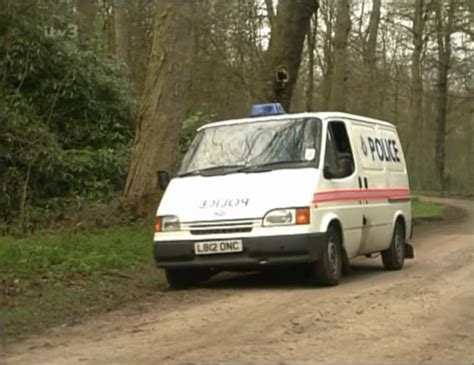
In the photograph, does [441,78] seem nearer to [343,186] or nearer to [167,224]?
[343,186]

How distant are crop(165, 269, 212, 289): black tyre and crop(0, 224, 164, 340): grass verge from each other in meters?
0.26

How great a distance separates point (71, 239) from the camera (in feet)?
47.1

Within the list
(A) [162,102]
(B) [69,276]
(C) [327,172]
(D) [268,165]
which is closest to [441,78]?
(A) [162,102]

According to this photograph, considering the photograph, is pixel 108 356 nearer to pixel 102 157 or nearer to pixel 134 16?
pixel 102 157

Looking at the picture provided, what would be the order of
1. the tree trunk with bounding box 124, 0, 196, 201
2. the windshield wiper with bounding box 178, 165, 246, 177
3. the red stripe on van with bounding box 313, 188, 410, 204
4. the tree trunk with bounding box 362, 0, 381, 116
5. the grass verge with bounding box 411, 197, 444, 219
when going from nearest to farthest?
the red stripe on van with bounding box 313, 188, 410, 204, the windshield wiper with bounding box 178, 165, 246, 177, the tree trunk with bounding box 124, 0, 196, 201, the grass verge with bounding box 411, 197, 444, 219, the tree trunk with bounding box 362, 0, 381, 116

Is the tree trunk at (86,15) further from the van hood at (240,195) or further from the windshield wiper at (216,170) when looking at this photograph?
the van hood at (240,195)

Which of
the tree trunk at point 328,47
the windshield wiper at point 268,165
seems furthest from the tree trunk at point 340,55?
the windshield wiper at point 268,165

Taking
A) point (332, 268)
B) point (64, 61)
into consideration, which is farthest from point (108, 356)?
point (64, 61)

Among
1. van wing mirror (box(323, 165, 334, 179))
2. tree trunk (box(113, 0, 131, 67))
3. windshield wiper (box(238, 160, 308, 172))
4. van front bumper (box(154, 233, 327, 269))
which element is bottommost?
van front bumper (box(154, 233, 327, 269))

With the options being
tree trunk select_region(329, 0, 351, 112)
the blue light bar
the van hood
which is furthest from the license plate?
tree trunk select_region(329, 0, 351, 112)

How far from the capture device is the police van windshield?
1161 cm

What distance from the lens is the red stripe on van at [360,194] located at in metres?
11.2

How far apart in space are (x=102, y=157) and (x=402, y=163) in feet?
24.4

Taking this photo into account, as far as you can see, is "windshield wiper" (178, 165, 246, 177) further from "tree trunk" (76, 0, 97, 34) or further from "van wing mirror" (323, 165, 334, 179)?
"tree trunk" (76, 0, 97, 34)
